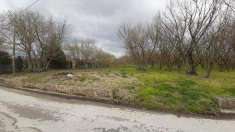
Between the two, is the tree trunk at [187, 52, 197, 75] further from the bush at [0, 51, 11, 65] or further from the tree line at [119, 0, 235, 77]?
the bush at [0, 51, 11, 65]

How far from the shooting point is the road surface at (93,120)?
4.29m

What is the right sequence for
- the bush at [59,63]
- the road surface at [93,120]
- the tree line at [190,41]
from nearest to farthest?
the road surface at [93,120]
the tree line at [190,41]
the bush at [59,63]

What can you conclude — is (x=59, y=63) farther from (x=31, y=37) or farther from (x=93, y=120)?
(x=93, y=120)

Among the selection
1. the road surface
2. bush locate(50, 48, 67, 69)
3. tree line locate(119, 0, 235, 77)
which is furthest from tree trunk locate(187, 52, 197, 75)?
bush locate(50, 48, 67, 69)

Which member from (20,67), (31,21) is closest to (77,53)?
(20,67)

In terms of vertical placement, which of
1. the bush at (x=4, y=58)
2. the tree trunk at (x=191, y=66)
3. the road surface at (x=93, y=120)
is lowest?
the road surface at (x=93, y=120)

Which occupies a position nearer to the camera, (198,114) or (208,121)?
(208,121)

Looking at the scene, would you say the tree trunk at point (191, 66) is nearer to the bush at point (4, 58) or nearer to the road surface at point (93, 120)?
the road surface at point (93, 120)

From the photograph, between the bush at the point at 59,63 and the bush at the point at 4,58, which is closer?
the bush at the point at 4,58

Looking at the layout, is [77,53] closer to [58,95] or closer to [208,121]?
[58,95]

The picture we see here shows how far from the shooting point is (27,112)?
5.43 metres

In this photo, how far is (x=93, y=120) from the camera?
15.9 ft

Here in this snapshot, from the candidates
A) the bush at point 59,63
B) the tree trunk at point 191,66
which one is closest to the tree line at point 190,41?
the tree trunk at point 191,66

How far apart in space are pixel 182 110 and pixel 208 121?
3.21 ft
